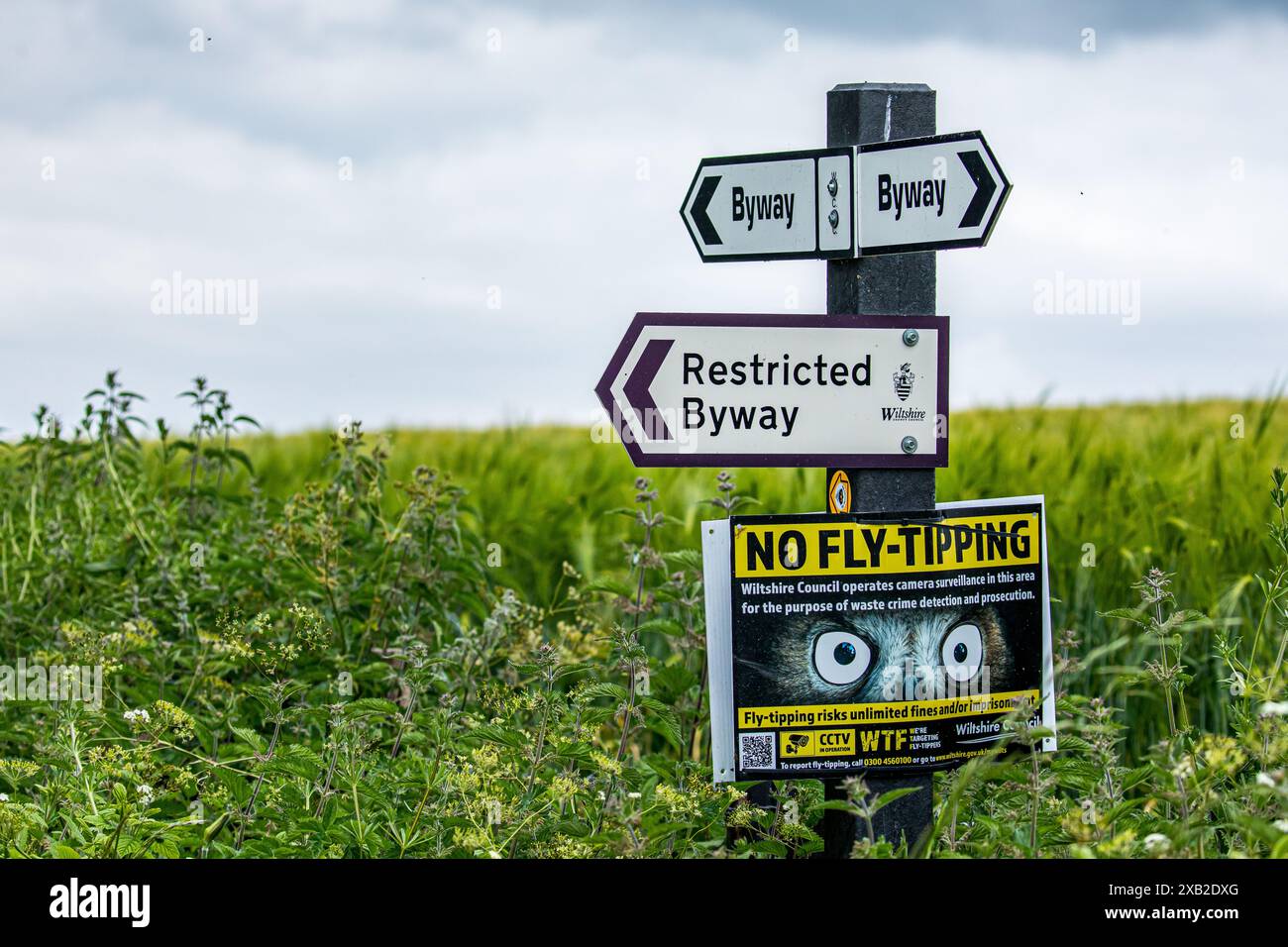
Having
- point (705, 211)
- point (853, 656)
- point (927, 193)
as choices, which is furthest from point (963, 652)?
point (705, 211)

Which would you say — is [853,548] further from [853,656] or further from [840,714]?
[840,714]

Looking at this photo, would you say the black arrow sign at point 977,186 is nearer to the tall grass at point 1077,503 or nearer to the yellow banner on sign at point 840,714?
the yellow banner on sign at point 840,714

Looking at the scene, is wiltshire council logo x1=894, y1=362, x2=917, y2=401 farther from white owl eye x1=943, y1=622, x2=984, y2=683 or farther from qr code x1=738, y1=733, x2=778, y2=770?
qr code x1=738, y1=733, x2=778, y2=770

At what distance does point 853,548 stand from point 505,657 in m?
1.68

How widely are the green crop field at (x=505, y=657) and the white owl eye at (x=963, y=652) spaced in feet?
0.77

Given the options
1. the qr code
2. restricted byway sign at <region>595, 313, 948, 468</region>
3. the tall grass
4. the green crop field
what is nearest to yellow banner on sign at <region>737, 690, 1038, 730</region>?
the qr code

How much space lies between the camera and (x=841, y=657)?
3150mm

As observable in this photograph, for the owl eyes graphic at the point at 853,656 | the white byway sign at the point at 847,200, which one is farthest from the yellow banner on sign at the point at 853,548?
the white byway sign at the point at 847,200

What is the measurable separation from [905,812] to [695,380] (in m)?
1.22

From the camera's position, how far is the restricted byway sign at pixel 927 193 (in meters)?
3.08

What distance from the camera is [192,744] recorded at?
4312mm

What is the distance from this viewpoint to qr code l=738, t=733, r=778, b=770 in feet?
10.3

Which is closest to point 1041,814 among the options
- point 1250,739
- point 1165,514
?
point 1250,739
